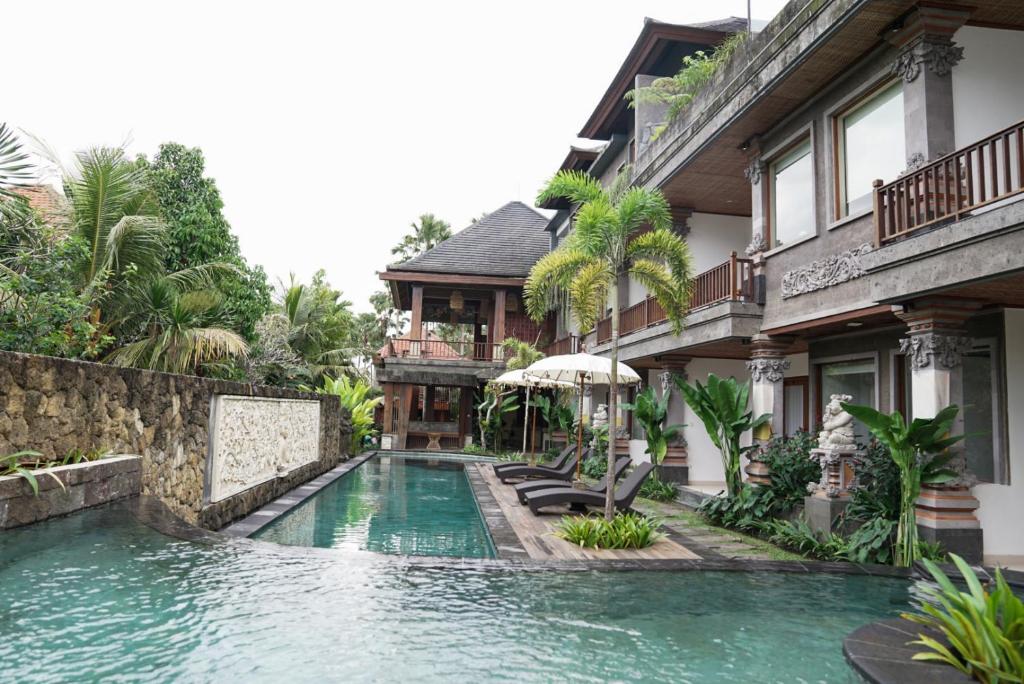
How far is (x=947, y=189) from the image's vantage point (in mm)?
6164

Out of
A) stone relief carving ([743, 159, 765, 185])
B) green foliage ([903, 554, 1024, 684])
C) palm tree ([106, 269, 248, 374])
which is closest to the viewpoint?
green foliage ([903, 554, 1024, 684])

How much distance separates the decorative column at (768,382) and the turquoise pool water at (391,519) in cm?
435

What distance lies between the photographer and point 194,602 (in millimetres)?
4293

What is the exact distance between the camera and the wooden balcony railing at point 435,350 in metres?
24.0

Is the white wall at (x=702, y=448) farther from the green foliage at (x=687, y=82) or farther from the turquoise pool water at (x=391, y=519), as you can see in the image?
the green foliage at (x=687, y=82)

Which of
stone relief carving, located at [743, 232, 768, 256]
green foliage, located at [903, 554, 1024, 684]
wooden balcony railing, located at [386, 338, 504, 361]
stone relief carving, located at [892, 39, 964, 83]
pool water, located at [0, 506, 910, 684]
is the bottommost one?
pool water, located at [0, 506, 910, 684]

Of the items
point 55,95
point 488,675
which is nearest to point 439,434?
point 55,95

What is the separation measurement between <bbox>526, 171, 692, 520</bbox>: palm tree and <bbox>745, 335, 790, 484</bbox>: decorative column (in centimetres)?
200

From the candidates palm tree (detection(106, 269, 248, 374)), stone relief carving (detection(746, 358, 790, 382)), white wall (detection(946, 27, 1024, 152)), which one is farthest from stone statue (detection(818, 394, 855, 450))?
palm tree (detection(106, 269, 248, 374))

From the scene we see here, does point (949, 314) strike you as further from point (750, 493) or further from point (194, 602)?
point (194, 602)

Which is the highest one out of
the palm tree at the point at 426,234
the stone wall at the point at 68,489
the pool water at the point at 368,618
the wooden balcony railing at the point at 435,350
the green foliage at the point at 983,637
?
the palm tree at the point at 426,234

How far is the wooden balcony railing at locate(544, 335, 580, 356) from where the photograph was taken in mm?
20953

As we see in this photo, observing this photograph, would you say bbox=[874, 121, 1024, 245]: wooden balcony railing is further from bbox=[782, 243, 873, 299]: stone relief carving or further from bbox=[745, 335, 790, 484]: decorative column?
bbox=[745, 335, 790, 484]: decorative column

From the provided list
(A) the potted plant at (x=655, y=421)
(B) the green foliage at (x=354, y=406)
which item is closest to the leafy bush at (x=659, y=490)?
(A) the potted plant at (x=655, y=421)
